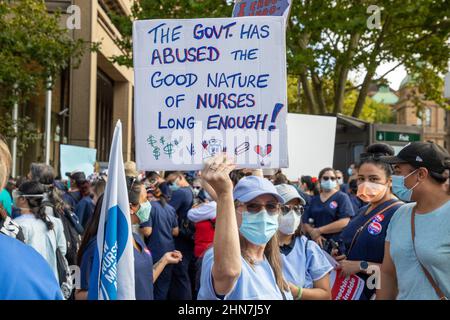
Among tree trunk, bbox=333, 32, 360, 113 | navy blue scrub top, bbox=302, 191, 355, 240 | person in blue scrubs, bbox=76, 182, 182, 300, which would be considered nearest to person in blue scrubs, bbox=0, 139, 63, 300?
person in blue scrubs, bbox=76, 182, 182, 300

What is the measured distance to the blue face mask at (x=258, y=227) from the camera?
3.28 meters

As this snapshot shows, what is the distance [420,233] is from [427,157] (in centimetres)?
51

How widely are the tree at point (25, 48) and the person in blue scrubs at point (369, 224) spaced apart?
9827 millimetres

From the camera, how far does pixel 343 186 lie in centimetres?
1111

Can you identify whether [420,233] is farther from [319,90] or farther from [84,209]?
[319,90]

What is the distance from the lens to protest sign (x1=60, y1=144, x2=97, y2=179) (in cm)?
1302

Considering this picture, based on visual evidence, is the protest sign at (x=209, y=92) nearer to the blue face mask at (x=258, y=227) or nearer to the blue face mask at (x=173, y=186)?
the blue face mask at (x=258, y=227)

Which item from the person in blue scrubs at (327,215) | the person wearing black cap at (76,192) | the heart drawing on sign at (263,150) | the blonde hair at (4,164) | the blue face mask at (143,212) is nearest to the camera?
the blonde hair at (4,164)

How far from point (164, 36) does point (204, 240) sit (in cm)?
420

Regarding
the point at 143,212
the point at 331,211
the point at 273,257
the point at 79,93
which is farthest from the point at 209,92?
the point at 79,93

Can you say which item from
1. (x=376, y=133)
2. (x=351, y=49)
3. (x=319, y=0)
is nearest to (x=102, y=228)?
(x=376, y=133)

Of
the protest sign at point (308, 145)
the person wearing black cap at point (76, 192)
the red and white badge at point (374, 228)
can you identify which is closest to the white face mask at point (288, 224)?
the red and white badge at point (374, 228)
